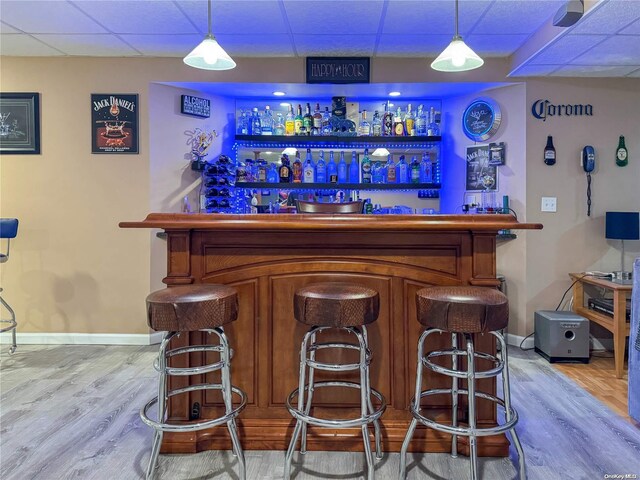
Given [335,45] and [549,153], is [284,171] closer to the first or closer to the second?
[335,45]

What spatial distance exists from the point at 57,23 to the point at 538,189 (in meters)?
4.16

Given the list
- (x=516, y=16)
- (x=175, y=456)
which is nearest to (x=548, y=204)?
(x=516, y=16)

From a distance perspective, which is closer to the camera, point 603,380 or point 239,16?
point 603,380

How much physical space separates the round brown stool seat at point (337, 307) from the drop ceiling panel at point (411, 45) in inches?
101

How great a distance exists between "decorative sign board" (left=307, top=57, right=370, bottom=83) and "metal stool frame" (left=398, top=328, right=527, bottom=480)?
2.67 meters

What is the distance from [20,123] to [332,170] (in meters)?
2.94

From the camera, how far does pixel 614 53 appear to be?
3.12m

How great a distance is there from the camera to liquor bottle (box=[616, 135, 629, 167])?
142 inches

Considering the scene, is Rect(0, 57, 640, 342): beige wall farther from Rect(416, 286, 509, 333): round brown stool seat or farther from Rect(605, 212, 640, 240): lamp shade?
Rect(416, 286, 509, 333): round brown stool seat

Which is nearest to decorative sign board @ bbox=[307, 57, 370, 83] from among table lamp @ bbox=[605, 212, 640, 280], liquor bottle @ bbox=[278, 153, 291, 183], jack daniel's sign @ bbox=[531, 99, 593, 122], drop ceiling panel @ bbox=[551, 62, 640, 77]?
liquor bottle @ bbox=[278, 153, 291, 183]

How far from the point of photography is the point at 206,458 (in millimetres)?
1936

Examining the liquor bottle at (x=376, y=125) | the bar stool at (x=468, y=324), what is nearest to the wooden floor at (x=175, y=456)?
the bar stool at (x=468, y=324)

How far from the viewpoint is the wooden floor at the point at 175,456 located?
6.03 ft

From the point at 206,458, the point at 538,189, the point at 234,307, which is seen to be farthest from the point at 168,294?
the point at 538,189
